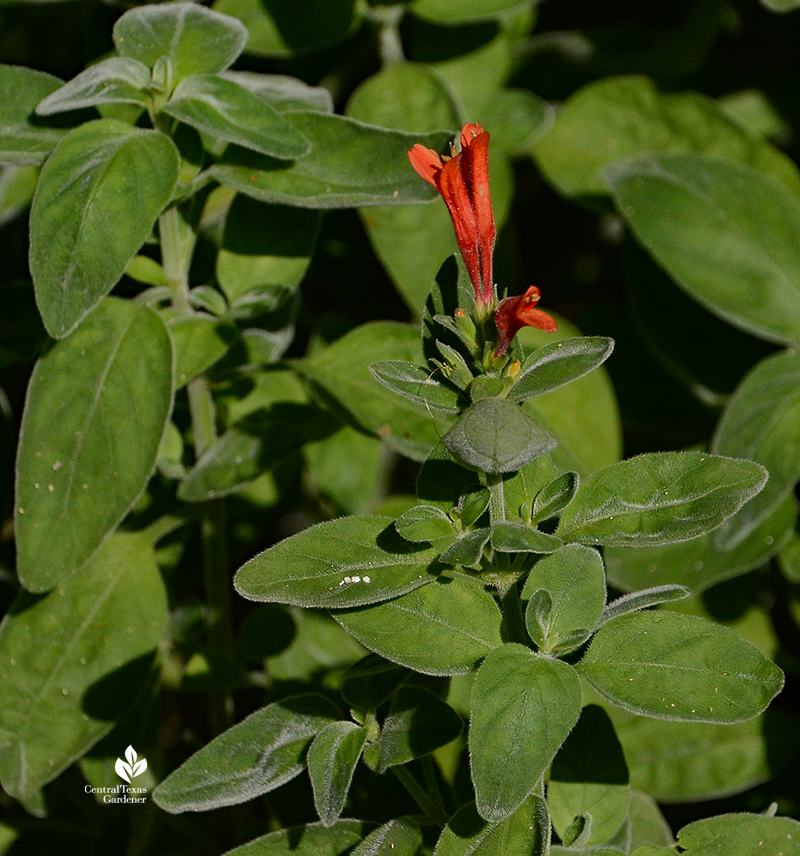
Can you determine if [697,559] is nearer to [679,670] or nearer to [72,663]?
[679,670]

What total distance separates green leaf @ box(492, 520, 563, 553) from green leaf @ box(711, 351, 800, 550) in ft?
2.26

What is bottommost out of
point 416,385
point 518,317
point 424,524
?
point 424,524

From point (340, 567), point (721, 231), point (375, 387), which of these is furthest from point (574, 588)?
point (721, 231)

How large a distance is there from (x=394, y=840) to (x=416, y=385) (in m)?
0.47

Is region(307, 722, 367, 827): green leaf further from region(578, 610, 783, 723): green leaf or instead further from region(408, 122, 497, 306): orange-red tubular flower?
region(408, 122, 497, 306): orange-red tubular flower

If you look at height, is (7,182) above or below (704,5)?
below

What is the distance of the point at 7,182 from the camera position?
1784mm

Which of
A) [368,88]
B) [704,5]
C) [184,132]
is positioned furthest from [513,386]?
[704,5]

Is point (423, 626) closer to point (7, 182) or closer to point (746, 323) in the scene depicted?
point (746, 323)

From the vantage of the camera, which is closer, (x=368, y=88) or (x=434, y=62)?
(x=368, y=88)

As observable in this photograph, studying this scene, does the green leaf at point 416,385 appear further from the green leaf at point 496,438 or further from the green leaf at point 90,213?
the green leaf at point 90,213

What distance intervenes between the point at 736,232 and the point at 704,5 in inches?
27.8

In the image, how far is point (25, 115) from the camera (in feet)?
4.18

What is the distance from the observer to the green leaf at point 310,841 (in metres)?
1.07
